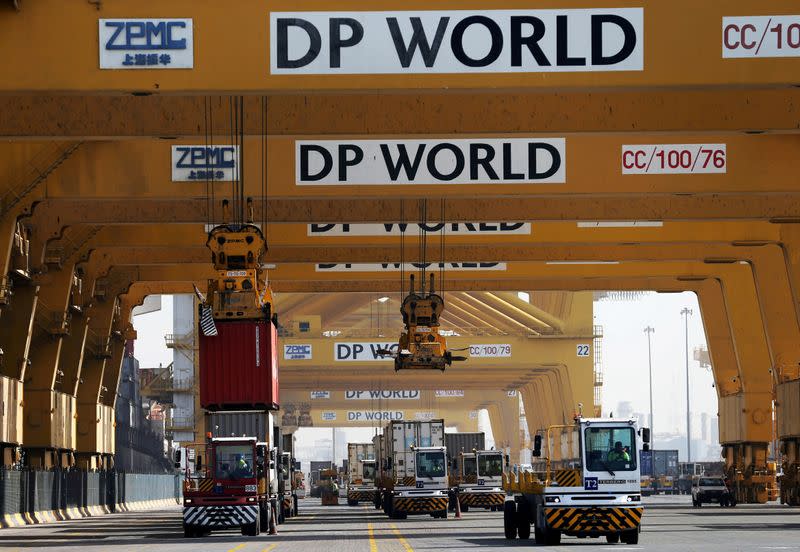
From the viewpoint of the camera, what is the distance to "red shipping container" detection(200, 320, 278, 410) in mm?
33219

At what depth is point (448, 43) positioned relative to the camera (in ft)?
70.9

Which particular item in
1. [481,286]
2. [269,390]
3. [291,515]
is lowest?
[291,515]

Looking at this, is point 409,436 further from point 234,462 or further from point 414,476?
point 234,462

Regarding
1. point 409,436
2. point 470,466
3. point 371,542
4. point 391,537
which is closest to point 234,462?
point 391,537

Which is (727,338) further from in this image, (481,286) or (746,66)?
(746,66)

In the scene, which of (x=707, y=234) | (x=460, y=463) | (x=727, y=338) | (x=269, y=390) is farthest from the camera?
(x=727, y=338)

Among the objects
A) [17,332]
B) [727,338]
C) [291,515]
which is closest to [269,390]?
[17,332]

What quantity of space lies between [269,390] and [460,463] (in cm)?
2061

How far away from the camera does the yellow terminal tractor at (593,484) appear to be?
2608 centimetres

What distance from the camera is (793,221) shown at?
38.9 metres

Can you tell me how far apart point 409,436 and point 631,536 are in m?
22.6

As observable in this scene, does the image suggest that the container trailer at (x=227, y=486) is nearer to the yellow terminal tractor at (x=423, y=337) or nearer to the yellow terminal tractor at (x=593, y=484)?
the yellow terminal tractor at (x=423, y=337)

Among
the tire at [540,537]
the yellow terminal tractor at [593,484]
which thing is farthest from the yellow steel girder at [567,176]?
the tire at [540,537]

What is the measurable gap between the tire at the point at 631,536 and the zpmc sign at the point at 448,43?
8886 mm
